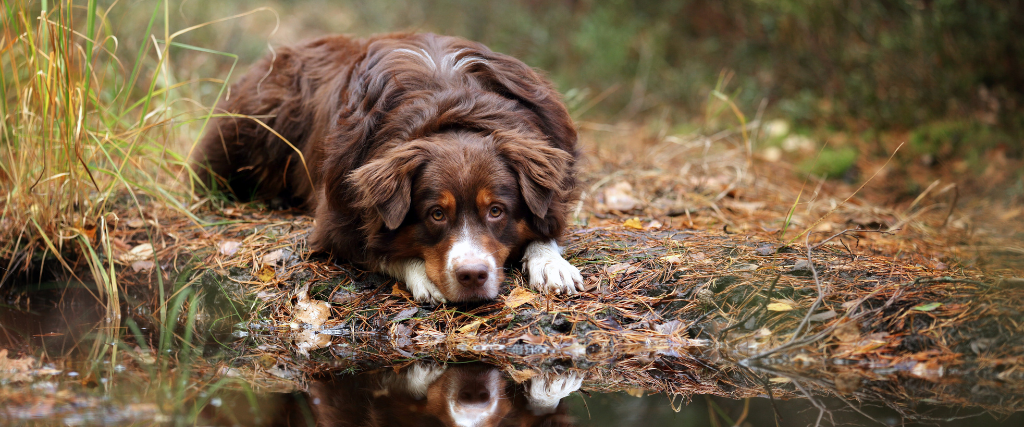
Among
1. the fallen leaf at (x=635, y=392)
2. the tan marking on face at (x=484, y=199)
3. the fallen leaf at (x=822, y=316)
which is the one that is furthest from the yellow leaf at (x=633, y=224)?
the fallen leaf at (x=635, y=392)

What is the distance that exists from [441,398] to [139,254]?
2.81 metres

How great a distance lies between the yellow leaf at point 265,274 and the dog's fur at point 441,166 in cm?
32

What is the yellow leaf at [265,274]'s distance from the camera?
14.2ft

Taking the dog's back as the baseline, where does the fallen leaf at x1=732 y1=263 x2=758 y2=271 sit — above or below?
below

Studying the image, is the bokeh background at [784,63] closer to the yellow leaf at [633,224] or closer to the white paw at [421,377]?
the yellow leaf at [633,224]

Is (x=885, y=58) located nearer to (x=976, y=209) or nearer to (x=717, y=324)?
(x=976, y=209)

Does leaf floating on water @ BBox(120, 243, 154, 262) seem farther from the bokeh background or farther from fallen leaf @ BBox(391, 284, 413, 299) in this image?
the bokeh background

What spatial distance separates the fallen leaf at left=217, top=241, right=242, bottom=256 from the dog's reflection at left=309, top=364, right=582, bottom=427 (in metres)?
1.82

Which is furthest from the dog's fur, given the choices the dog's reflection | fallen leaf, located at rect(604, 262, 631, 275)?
the dog's reflection

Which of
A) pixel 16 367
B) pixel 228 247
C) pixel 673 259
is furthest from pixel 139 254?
pixel 673 259

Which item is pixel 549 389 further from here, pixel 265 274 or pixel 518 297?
pixel 265 274

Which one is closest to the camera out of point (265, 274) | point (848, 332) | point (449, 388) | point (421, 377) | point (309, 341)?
point (449, 388)

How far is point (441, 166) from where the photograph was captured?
369cm

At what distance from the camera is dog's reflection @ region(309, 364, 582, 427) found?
8.91ft
